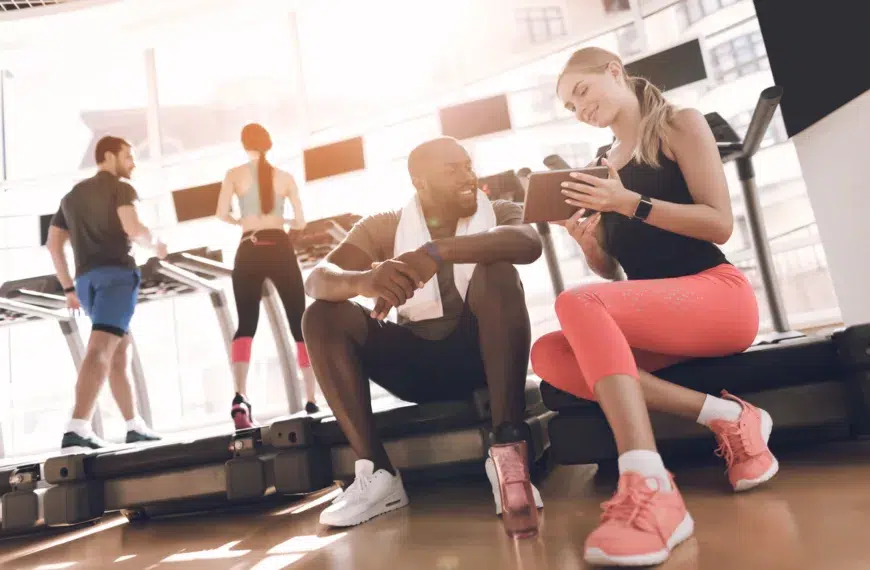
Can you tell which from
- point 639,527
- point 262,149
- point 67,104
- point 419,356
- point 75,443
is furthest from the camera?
point 67,104

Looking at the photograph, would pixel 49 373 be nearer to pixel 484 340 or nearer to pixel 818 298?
pixel 484 340

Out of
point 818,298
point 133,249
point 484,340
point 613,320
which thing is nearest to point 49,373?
point 133,249

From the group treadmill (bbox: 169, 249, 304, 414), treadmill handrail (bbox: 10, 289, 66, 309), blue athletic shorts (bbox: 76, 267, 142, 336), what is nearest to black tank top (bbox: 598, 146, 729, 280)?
blue athletic shorts (bbox: 76, 267, 142, 336)

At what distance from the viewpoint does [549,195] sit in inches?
46.1

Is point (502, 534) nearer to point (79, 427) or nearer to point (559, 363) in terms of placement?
point (559, 363)

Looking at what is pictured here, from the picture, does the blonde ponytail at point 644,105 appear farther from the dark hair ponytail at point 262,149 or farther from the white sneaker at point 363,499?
the dark hair ponytail at point 262,149

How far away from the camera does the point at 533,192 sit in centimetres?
116

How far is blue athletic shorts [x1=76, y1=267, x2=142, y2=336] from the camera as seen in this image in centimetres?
225

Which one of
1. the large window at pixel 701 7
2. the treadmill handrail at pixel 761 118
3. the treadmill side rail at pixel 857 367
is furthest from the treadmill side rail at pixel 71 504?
the large window at pixel 701 7

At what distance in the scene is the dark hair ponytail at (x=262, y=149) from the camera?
2.49 meters

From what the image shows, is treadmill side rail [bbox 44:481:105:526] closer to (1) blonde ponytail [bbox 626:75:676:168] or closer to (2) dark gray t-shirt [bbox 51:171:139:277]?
(2) dark gray t-shirt [bbox 51:171:139:277]

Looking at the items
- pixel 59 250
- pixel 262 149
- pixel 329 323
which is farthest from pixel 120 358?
pixel 329 323

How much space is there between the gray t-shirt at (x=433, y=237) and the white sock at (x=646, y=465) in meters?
0.64

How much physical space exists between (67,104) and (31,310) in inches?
120
